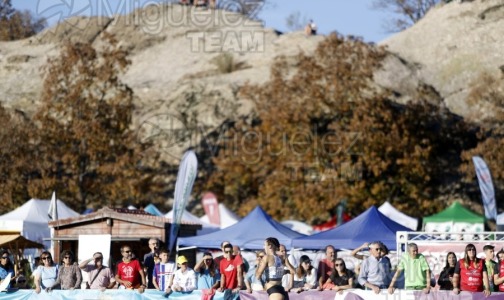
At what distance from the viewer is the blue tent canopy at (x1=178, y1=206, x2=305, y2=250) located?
23.8 metres

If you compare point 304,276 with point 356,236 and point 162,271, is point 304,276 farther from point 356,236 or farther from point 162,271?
point 356,236

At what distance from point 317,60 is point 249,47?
19.6 metres

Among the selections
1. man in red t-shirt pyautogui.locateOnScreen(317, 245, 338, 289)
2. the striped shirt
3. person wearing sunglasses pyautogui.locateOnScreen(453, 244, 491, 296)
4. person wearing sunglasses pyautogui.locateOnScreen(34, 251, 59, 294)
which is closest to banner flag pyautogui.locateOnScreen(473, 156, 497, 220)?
man in red t-shirt pyautogui.locateOnScreen(317, 245, 338, 289)

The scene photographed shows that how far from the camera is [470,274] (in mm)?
16781

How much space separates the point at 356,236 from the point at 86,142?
2575 cm

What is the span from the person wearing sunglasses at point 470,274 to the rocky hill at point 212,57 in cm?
3558

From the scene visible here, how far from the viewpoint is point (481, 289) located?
16.8m

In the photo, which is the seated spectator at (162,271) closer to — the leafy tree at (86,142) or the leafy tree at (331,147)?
the leafy tree at (331,147)

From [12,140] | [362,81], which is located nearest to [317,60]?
[362,81]

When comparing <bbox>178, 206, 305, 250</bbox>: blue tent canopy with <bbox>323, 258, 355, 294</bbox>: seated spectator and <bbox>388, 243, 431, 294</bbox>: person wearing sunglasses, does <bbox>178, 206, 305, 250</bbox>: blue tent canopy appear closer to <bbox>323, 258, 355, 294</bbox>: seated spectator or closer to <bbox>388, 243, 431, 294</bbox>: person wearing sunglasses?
<bbox>323, 258, 355, 294</bbox>: seated spectator

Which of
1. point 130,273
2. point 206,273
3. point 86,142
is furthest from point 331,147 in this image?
point 130,273

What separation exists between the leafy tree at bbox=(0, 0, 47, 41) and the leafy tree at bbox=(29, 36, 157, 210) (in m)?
20.9

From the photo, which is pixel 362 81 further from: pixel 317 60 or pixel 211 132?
pixel 211 132

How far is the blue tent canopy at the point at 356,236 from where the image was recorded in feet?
74.3
